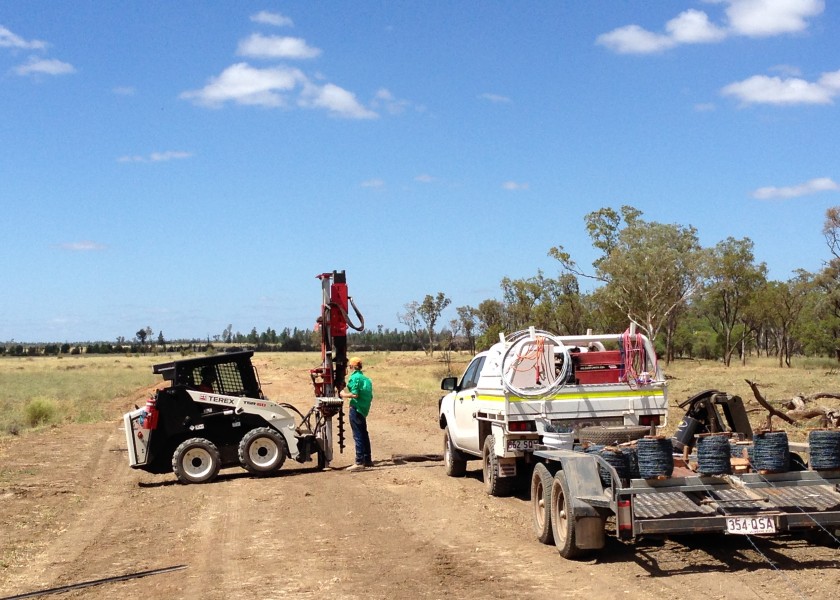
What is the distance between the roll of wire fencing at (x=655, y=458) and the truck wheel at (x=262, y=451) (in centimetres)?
834

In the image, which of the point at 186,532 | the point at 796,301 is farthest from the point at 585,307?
the point at 186,532

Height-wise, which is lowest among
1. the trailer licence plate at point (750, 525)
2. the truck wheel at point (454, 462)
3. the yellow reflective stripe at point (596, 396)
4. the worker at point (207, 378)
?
the truck wheel at point (454, 462)

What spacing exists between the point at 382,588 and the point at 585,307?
2016 inches

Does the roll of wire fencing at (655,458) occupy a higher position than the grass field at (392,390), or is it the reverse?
the roll of wire fencing at (655,458)

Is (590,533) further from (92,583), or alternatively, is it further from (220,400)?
(220,400)

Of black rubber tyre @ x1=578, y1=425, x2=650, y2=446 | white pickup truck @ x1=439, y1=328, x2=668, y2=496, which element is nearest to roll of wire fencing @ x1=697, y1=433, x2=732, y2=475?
black rubber tyre @ x1=578, y1=425, x2=650, y2=446

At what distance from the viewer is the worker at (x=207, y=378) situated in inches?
606

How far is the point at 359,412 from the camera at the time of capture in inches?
621

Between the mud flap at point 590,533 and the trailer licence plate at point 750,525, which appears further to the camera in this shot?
the mud flap at point 590,533

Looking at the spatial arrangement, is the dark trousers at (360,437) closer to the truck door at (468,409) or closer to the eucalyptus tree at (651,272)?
the truck door at (468,409)

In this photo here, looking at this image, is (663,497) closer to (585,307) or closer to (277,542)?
(277,542)

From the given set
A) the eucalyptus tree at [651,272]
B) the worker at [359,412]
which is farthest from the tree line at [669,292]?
the worker at [359,412]

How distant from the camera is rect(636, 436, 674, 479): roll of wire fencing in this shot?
8.09 meters

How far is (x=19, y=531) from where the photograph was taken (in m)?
11.6
